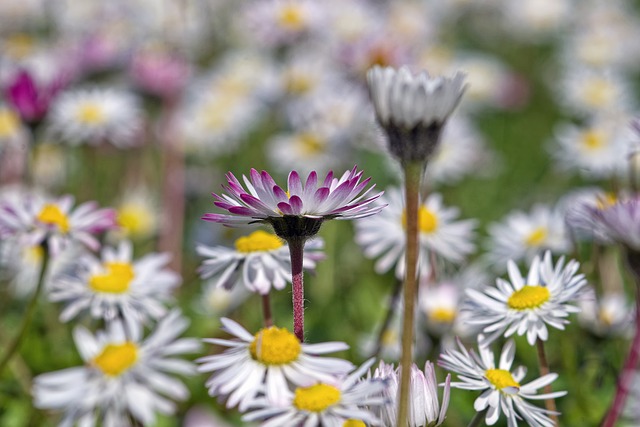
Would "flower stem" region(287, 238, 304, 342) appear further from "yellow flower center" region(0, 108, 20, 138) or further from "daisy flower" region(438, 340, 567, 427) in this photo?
"yellow flower center" region(0, 108, 20, 138)

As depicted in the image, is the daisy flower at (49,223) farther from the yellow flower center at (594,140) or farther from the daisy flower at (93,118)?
the yellow flower center at (594,140)

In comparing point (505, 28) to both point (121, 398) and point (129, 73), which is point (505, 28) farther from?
point (121, 398)

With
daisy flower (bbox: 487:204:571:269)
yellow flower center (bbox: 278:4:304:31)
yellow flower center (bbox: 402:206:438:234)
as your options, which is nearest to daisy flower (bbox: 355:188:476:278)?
yellow flower center (bbox: 402:206:438:234)

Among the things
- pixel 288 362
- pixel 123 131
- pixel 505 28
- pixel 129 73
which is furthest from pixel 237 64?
pixel 288 362

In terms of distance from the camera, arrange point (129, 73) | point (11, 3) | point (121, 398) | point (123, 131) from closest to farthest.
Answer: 1. point (121, 398)
2. point (123, 131)
3. point (129, 73)
4. point (11, 3)

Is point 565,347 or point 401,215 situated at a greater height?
point 401,215

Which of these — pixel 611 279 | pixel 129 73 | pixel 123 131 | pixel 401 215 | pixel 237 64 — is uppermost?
pixel 237 64

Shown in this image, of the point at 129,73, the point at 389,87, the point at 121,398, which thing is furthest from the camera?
the point at 129,73
